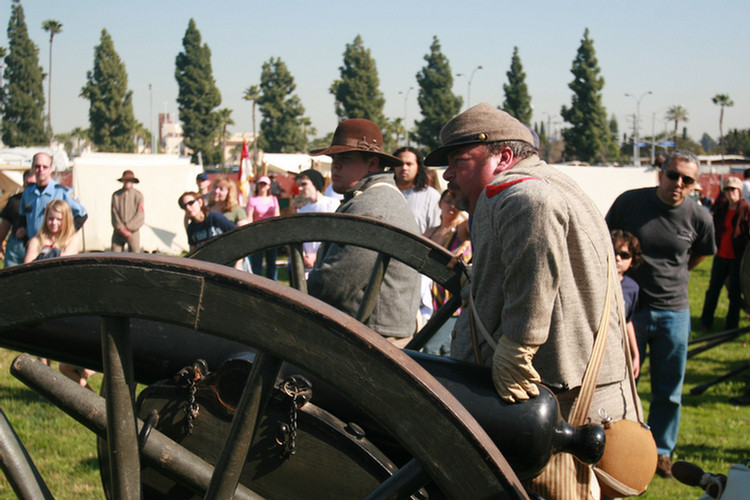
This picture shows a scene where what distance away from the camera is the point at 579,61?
213 feet

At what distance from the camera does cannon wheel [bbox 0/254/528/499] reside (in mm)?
1453

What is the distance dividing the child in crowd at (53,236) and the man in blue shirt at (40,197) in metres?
0.76

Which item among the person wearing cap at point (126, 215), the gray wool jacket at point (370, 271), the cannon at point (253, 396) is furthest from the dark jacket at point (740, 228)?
the person wearing cap at point (126, 215)

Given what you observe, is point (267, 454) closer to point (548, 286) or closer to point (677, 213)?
point (548, 286)

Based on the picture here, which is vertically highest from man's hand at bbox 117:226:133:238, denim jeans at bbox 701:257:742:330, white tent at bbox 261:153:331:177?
white tent at bbox 261:153:331:177

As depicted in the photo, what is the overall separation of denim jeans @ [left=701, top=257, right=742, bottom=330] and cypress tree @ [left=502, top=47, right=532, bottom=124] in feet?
194

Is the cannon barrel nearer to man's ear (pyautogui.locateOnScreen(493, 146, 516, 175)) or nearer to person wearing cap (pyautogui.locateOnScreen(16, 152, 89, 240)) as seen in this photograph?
man's ear (pyautogui.locateOnScreen(493, 146, 516, 175))

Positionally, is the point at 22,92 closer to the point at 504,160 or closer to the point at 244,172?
the point at 244,172

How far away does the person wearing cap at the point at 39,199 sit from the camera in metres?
7.08

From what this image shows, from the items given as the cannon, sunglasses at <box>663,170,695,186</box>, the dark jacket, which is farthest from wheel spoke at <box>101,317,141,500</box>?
the dark jacket

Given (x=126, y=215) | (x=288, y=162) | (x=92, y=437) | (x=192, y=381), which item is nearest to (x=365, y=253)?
(x=192, y=381)

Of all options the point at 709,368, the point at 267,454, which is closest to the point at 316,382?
the point at 267,454

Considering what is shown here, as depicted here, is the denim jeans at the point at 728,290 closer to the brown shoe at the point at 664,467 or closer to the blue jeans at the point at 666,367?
the blue jeans at the point at 666,367

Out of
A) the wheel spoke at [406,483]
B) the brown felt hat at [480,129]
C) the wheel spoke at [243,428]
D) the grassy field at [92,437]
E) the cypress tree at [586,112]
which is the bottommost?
the grassy field at [92,437]
